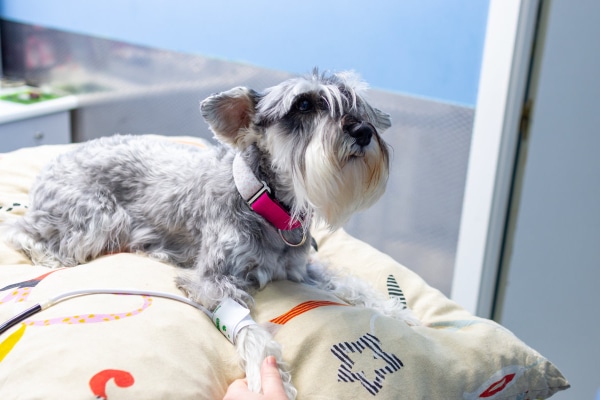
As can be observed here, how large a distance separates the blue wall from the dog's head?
814mm

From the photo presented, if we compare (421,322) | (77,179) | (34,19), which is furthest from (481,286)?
(34,19)

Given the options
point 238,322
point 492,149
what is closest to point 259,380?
point 238,322

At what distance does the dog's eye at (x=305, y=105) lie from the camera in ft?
4.58

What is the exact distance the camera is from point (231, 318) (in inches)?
54.4

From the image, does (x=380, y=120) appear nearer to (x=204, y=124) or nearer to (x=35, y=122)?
(x=204, y=124)

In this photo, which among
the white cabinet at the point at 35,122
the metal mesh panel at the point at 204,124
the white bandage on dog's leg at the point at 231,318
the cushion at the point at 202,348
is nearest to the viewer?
the cushion at the point at 202,348

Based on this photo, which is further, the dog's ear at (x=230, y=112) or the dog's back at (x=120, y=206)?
the dog's back at (x=120, y=206)

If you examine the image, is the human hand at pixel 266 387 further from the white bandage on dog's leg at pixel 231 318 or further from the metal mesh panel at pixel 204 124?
the metal mesh panel at pixel 204 124

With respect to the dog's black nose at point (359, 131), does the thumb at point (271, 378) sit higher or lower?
lower

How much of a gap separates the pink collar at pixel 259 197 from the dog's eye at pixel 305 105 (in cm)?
21

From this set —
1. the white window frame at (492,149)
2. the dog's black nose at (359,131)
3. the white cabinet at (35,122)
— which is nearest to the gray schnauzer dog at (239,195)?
the dog's black nose at (359,131)

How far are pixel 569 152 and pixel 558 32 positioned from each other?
1.35 ft

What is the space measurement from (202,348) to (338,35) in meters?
1.48

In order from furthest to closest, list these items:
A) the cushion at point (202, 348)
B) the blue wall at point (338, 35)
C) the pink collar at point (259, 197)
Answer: the blue wall at point (338, 35)
the pink collar at point (259, 197)
the cushion at point (202, 348)
